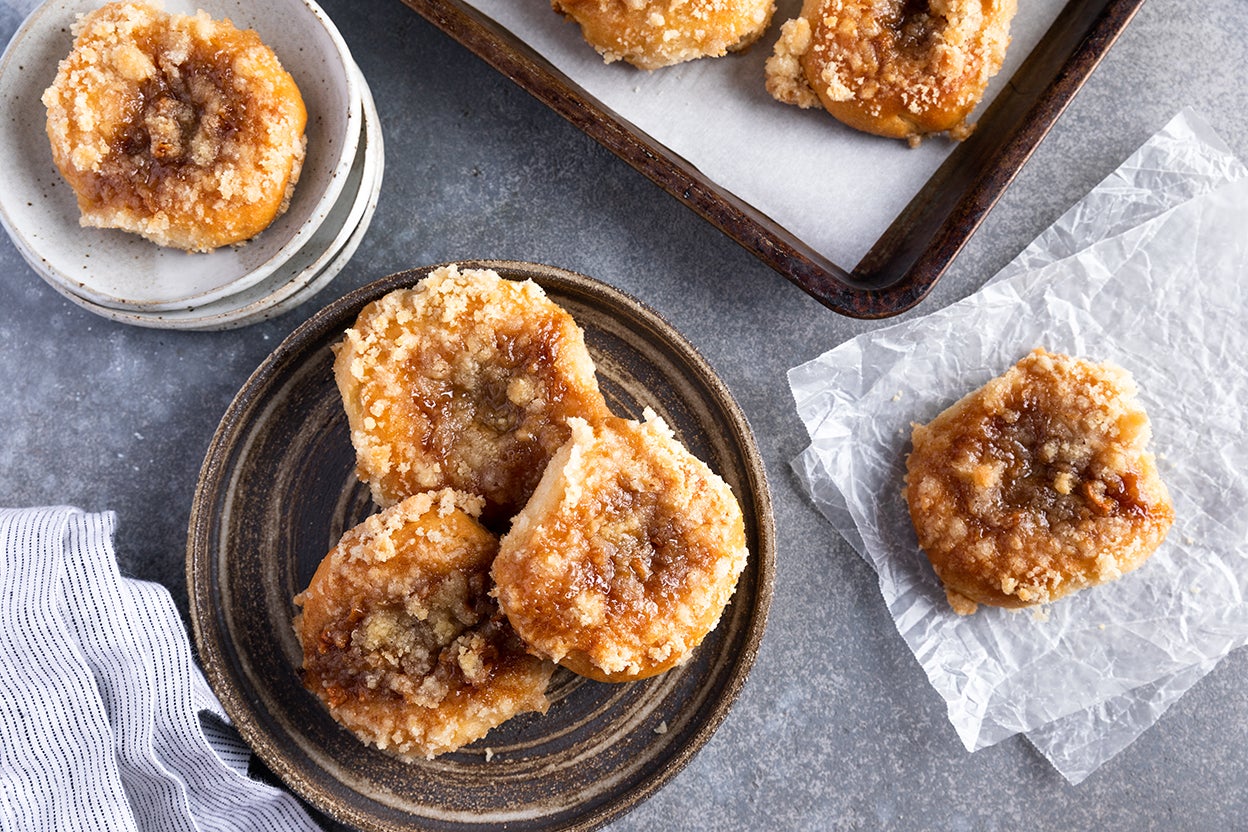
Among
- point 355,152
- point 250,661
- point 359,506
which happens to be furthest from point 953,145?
point 250,661

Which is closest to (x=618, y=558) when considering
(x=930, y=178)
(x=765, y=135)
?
(x=765, y=135)

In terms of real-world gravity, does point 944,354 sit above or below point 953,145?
below

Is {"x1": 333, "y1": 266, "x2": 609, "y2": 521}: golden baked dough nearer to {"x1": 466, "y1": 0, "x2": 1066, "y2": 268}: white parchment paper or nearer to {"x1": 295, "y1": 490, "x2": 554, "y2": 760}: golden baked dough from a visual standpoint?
{"x1": 295, "y1": 490, "x2": 554, "y2": 760}: golden baked dough

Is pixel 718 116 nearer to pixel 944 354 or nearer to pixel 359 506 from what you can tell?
pixel 944 354

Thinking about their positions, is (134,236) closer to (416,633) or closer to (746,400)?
(416,633)

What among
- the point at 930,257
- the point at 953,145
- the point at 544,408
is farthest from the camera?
the point at 953,145

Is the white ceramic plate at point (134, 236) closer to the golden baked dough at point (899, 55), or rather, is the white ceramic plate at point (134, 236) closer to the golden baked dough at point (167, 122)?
the golden baked dough at point (167, 122)
